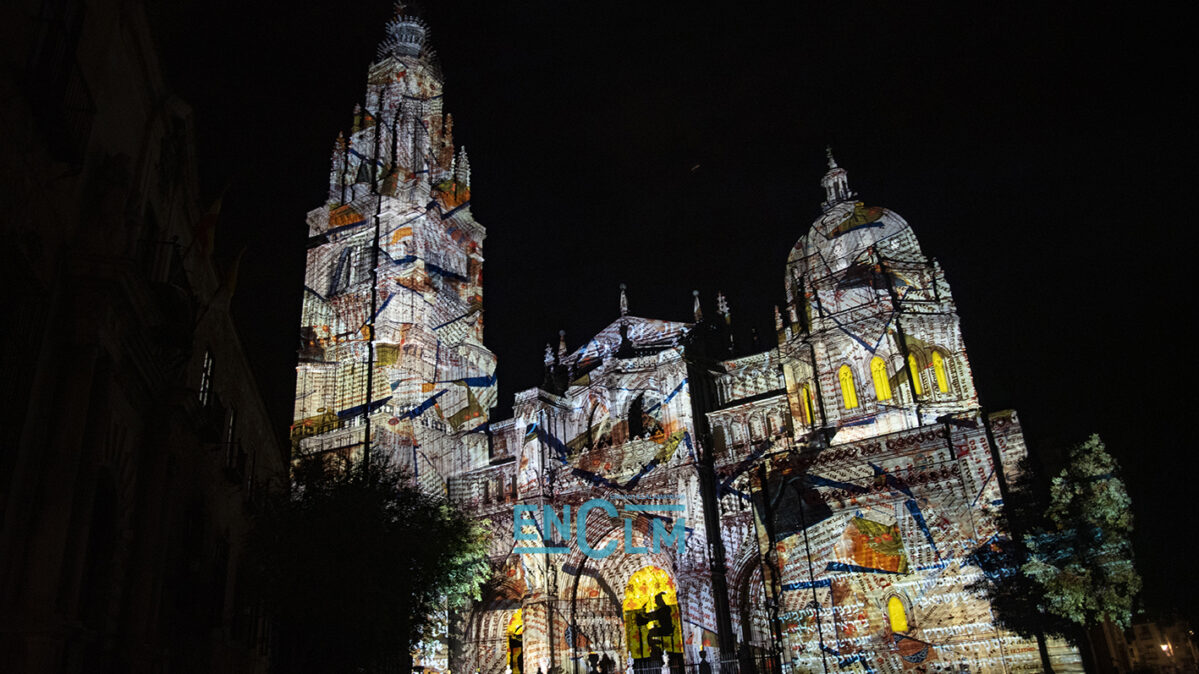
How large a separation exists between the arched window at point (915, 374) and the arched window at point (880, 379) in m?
0.99

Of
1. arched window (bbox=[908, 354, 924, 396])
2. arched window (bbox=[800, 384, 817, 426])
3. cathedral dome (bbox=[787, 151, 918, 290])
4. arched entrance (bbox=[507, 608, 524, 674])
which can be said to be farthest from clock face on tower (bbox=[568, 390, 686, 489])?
arched window (bbox=[908, 354, 924, 396])

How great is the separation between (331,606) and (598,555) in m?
20.4

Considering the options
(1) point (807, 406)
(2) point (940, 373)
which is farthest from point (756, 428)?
(2) point (940, 373)

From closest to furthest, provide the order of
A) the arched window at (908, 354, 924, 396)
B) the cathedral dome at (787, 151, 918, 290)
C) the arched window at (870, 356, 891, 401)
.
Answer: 1. the arched window at (908, 354, 924, 396)
2. the arched window at (870, 356, 891, 401)
3. the cathedral dome at (787, 151, 918, 290)

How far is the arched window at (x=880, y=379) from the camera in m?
34.5

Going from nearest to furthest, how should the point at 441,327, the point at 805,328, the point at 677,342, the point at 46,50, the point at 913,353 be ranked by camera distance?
1. the point at 46,50
2. the point at 913,353
3. the point at 805,328
4. the point at 677,342
5. the point at 441,327

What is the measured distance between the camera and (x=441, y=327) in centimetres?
4819

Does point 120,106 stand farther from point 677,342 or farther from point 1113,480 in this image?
point 677,342

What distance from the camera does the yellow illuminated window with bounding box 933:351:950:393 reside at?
111ft

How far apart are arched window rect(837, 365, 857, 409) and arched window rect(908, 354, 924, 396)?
2403 millimetres

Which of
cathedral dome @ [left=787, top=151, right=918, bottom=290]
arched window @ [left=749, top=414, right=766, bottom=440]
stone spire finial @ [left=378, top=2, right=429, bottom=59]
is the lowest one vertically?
arched window @ [left=749, top=414, right=766, bottom=440]

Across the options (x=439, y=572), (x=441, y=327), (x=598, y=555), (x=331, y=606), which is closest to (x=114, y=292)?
(x=331, y=606)

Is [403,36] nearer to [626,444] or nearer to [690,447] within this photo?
[626,444]

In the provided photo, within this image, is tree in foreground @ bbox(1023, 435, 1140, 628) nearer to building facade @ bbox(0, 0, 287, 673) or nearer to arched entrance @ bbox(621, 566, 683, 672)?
arched entrance @ bbox(621, 566, 683, 672)
